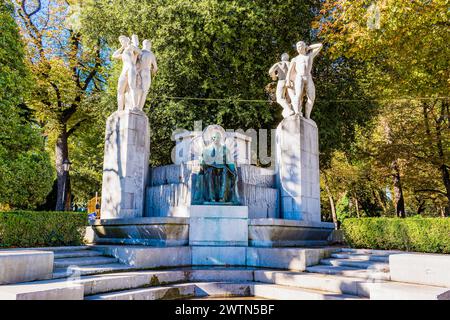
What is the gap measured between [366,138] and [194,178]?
18555mm

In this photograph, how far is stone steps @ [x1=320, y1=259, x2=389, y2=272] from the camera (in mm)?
7207

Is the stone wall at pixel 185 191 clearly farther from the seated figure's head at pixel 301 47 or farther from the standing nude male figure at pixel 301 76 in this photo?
the seated figure's head at pixel 301 47

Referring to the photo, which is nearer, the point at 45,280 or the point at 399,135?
the point at 45,280

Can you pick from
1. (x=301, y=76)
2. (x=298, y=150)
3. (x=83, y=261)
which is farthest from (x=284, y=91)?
(x=83, y=261)

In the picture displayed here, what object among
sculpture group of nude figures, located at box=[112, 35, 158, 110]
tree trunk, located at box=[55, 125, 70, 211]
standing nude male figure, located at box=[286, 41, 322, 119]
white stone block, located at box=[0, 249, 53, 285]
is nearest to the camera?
white stone block, located at box=[0, 249, 53, 285]

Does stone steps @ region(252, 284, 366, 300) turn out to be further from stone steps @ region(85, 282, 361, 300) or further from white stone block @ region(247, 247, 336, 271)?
white stone block @ region(247, 247, 336, 271)

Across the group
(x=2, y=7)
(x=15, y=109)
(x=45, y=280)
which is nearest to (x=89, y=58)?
(x=2, y=7)

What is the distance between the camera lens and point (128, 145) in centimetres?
1147

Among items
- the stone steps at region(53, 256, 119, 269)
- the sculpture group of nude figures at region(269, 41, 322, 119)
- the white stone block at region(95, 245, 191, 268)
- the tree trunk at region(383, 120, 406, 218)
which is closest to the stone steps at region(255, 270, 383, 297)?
the white stone block at region(95, 245, 191, 268)

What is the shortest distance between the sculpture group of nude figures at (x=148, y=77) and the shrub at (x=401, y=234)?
415cm

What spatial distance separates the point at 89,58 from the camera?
25094 mm

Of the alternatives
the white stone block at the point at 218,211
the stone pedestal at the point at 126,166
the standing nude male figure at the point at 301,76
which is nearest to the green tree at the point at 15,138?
the stone pedestal at the point at 126,166

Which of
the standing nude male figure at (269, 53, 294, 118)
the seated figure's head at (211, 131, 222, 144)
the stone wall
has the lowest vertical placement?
the stone wall
